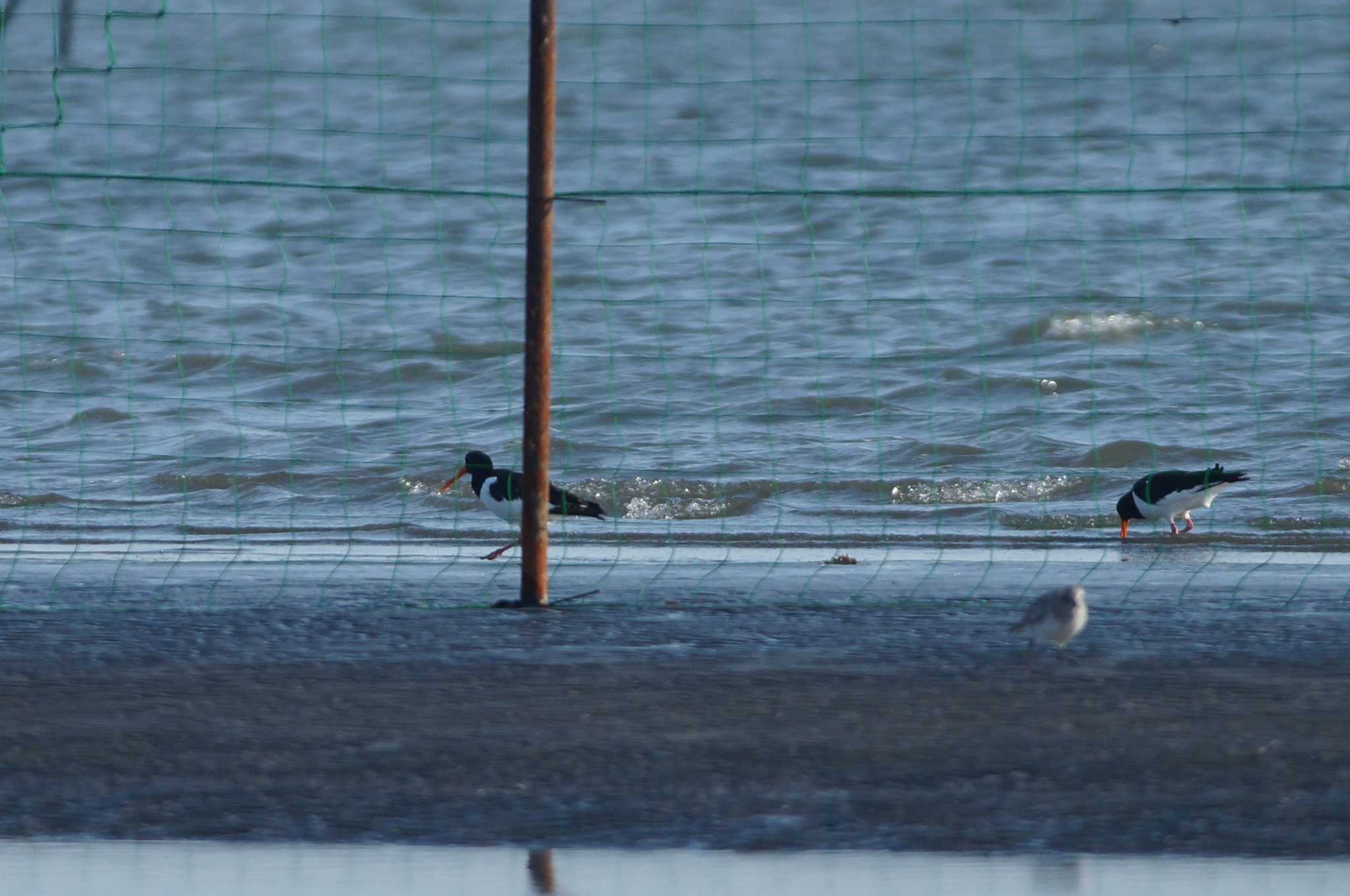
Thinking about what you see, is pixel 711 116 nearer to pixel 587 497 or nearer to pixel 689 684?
pixel 587 497

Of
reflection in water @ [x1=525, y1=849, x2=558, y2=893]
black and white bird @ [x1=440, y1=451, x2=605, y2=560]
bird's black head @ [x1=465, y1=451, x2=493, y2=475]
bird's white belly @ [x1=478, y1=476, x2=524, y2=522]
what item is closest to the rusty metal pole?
reflection in water @ [x1=525, y1=849, x2=558, y2=893]

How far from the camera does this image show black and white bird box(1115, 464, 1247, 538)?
1275 cm

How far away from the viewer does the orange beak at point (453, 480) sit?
44.7 feet

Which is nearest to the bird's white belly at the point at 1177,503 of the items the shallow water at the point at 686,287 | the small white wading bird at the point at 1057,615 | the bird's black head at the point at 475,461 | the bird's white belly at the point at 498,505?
the shallow water at the point at 686,287

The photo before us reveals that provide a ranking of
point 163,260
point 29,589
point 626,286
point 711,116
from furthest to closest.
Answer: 1. point 711,116
2. point 163,260
3. point 626,286
4. point 29,589

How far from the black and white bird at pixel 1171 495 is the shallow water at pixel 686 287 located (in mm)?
244

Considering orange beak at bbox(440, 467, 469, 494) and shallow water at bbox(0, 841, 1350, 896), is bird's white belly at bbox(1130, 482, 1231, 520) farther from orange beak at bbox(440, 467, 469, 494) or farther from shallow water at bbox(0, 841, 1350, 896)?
shallow water at bbox(0, 841, 1350, 896)

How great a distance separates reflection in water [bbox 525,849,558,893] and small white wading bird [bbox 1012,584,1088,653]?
2533 millimetres

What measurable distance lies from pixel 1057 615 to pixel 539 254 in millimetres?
2403

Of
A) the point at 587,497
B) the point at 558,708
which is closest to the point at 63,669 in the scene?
the point at 558,708

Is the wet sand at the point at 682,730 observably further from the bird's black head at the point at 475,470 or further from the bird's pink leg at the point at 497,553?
the bird's black head at the point at 475,470

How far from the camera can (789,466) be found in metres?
15.0

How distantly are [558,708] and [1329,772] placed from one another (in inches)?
90.7

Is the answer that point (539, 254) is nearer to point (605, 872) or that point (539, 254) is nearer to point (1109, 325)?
point (605, 872)
